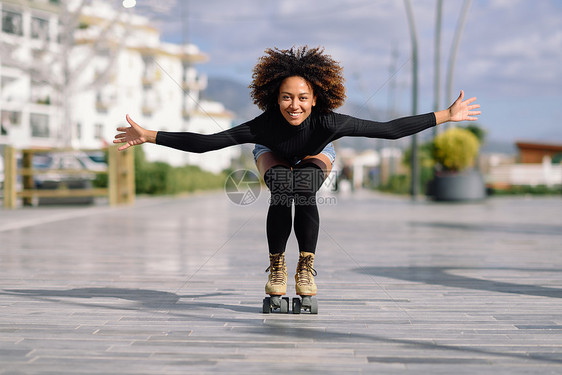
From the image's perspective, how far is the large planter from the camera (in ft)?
66.0

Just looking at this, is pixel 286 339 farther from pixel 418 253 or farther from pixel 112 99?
pixel 112 99

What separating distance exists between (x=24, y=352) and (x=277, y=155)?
1777 mm

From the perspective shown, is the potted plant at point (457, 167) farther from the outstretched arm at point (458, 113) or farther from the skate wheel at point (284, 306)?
the skate wheel at point (284, 306)

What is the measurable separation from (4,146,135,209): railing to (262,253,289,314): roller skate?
13810 mm

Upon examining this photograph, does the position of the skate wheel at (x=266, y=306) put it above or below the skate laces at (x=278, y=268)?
below

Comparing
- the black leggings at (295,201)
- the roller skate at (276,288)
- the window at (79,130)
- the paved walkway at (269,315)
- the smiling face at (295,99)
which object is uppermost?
the window at (79,130)

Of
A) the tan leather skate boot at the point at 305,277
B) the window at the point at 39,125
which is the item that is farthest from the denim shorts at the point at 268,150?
the window at the point at 39,125

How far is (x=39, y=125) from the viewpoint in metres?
→ 54.7

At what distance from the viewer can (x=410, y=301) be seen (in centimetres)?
436

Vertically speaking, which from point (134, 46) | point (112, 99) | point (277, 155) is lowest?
point (277, 155)

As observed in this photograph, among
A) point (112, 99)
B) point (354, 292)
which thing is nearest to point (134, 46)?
point (112, 99)

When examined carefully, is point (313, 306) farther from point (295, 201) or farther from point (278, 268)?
point (295, 201)

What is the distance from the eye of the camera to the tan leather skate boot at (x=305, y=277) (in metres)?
3.92

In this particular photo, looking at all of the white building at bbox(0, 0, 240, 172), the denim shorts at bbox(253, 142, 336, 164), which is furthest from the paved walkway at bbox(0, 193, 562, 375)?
the white building at bbox(0, 0, 240, 172)
